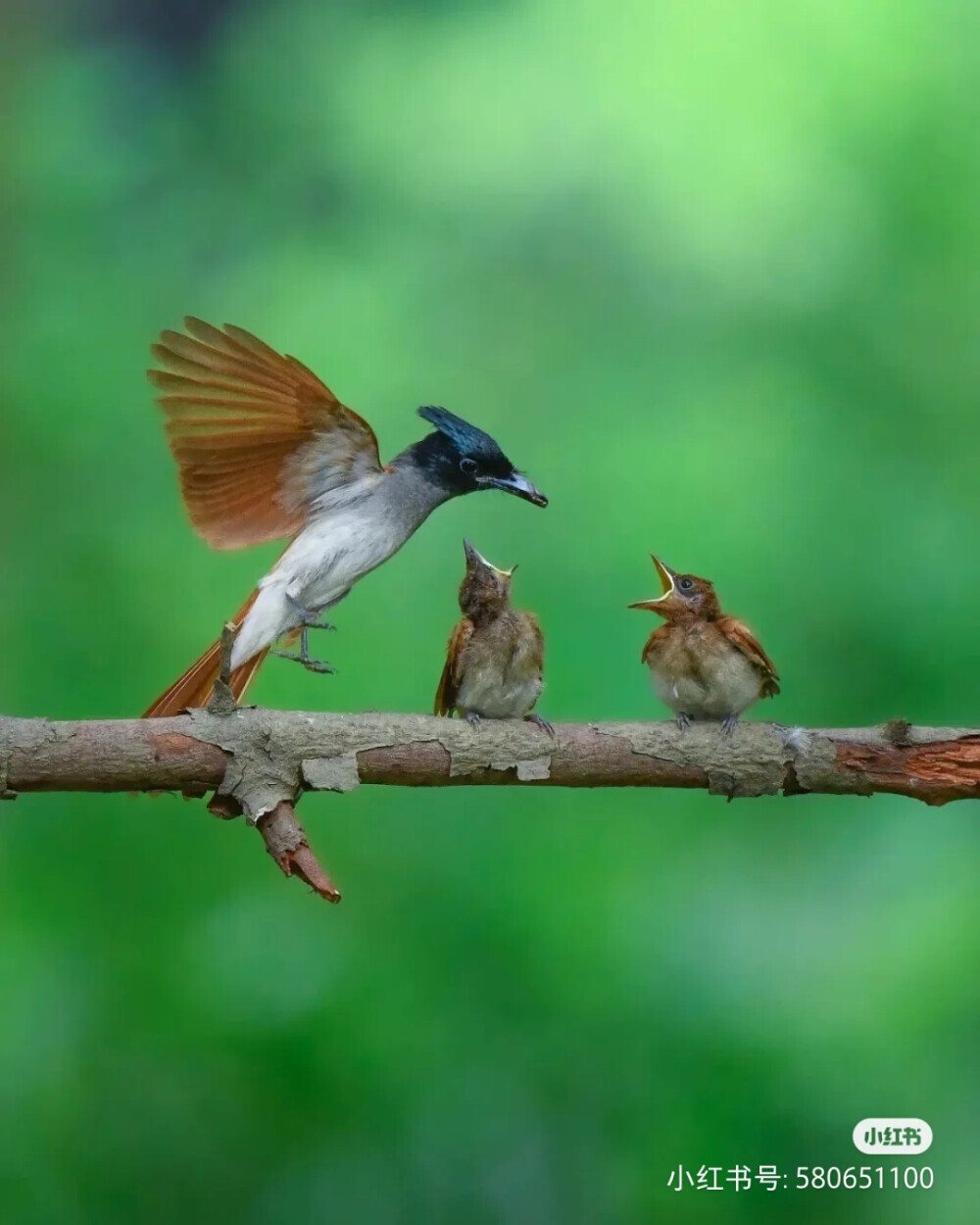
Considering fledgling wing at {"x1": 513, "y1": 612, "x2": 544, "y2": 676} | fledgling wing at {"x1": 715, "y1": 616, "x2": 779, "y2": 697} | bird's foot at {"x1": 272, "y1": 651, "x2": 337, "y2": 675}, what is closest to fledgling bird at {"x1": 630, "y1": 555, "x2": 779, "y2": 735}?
fledgling wing at {"x1": 715, "y1": 616, "x2": 779, "y2": 697}

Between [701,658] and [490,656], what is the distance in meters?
0.27

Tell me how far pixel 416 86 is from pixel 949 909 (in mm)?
1674

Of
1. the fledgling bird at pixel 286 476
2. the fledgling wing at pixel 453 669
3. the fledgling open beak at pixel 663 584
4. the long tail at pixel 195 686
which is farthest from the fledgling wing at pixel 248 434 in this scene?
the fledgling open beak at pixel 663 584

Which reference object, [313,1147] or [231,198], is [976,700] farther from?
[231,198]

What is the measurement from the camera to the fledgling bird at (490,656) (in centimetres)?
194

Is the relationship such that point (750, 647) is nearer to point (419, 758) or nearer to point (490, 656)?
point (490, 656)

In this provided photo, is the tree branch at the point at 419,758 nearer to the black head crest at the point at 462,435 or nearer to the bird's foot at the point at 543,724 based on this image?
the bird's foot at the point at 543,724

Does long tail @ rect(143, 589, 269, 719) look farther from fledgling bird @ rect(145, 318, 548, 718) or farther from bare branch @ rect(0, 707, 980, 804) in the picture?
bare branch @ rect(0, 707, 980, 804)

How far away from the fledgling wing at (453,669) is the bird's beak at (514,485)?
0.59 ft

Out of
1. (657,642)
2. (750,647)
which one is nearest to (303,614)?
(657,642)

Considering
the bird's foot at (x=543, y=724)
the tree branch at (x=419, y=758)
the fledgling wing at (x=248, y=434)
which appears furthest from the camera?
the fledgling wing at (x=248, y=434)

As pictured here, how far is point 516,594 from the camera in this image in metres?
2.58

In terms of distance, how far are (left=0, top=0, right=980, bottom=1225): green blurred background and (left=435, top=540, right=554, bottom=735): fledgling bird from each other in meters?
0.54

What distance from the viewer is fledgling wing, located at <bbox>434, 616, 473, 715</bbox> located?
1968 millimetres
